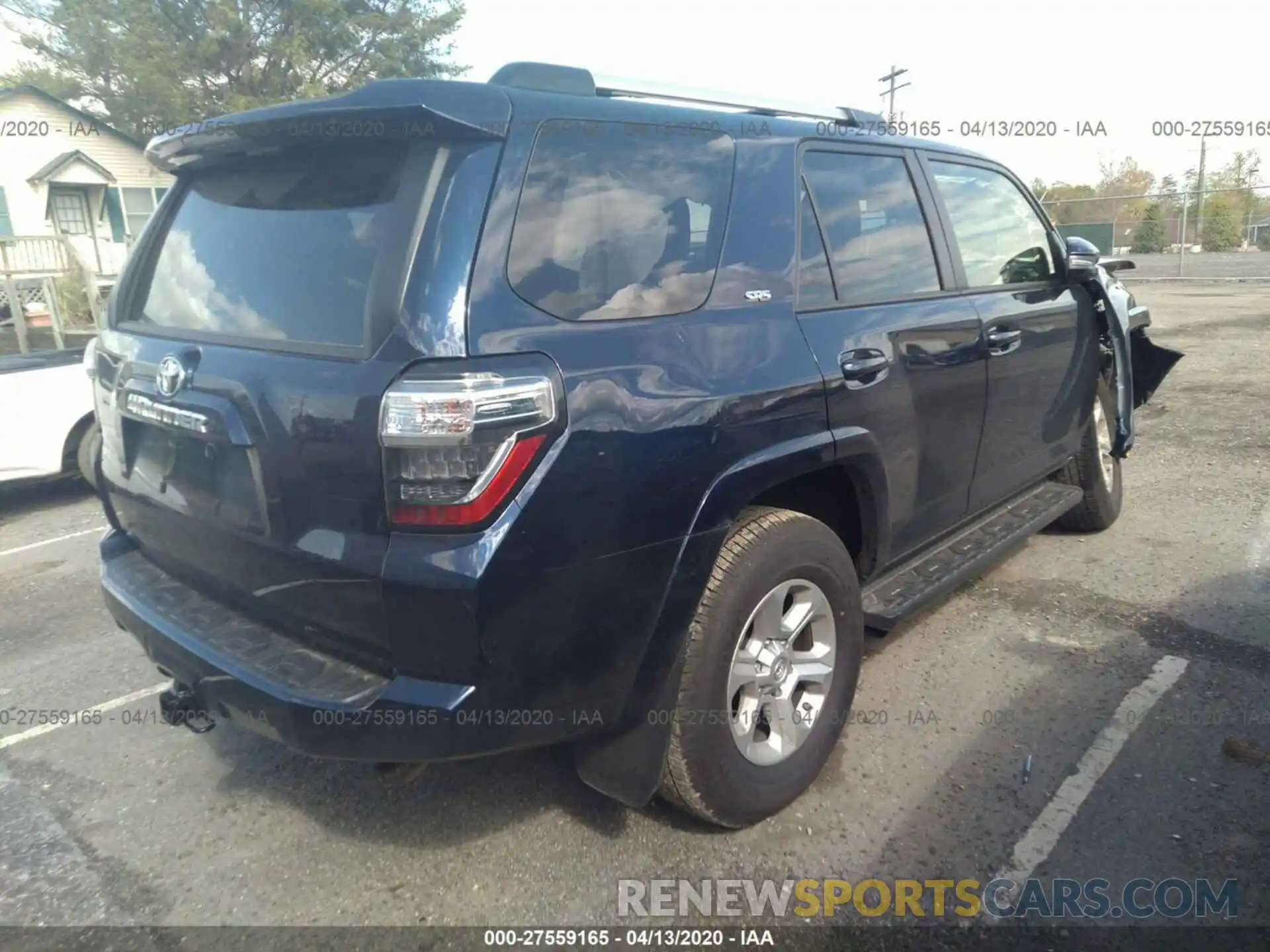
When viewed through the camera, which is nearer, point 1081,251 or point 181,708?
point 181,708

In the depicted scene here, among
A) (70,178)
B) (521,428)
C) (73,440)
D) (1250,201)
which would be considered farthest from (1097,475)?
(1250,201)

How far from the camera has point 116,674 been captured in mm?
3834

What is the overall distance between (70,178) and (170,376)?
2624 cm

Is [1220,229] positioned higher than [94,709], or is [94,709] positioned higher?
[1220,229]

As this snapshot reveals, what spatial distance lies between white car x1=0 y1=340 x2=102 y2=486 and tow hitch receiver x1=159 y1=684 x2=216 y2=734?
4.28m

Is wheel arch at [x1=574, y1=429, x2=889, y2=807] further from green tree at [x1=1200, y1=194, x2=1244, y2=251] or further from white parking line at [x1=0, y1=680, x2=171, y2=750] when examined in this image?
green tree at [x1=1200, y1=194, x2=1244, y2=251]

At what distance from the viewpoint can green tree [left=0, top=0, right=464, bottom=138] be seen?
24797 mm

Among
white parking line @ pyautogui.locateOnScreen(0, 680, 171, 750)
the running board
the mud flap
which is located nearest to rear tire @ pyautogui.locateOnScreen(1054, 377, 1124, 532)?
the running board

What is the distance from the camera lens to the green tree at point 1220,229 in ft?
122

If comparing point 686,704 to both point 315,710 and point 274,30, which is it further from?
point 274,30

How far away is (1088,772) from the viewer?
2.93 metres

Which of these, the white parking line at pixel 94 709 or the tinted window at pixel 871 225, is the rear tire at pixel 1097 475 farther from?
the white parking line at pixel 94 709

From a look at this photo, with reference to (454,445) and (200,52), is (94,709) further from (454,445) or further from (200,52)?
(200,52)
